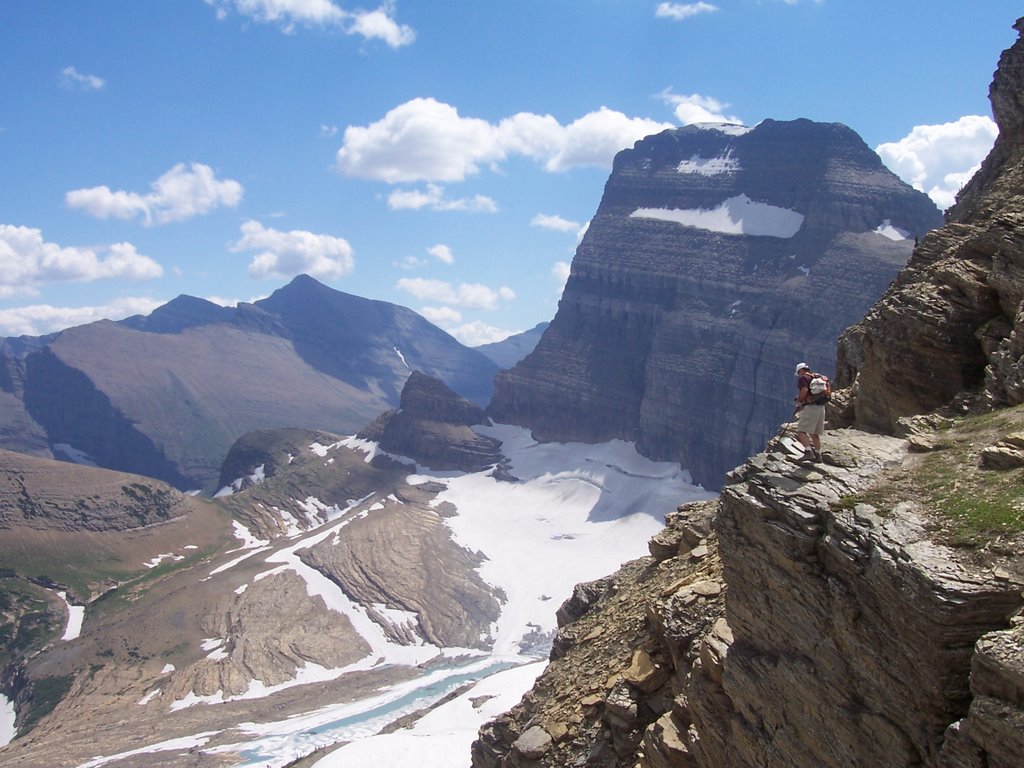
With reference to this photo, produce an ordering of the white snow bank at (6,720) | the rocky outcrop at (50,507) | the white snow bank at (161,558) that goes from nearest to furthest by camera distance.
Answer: the white snow bank at (6,720) → the white snow bank at (161,558) → the rocky outcrop at (50,507)

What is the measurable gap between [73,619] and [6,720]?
1269 inches

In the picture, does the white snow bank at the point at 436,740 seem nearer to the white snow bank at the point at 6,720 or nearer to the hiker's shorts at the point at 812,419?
the hiker's shorts at the point at 812,419

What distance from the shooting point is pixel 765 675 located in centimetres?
1881

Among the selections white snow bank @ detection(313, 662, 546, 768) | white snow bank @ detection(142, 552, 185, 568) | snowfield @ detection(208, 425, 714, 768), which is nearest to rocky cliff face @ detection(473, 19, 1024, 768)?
white snow bank @ detection(313, 662, 546, 768)

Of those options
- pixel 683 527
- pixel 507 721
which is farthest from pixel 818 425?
pixel 507 721

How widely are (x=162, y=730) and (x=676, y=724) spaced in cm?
11513

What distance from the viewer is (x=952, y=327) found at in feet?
84.9

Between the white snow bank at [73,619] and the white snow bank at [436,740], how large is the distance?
370ft

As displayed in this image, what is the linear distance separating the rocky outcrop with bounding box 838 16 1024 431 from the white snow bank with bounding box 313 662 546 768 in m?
34.6

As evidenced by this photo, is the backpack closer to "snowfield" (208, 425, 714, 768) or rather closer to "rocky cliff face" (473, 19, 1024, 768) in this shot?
"rocky cliff face" (473, 19, 1024, 768)

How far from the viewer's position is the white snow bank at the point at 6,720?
128512 mm

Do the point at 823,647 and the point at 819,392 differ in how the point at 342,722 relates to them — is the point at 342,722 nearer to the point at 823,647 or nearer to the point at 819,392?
the point at 819,392

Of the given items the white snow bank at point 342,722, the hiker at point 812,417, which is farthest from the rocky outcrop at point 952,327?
the white snow bank at point 342,722

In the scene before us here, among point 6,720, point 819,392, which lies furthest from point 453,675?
point 819,392
